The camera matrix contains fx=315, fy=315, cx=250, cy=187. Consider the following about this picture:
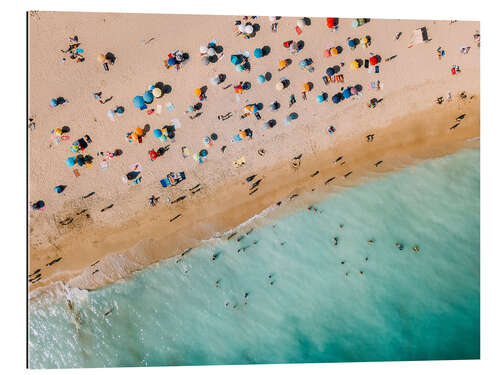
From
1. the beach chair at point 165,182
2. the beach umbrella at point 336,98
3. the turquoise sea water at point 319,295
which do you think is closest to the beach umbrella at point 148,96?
the beach chair at point 165,182

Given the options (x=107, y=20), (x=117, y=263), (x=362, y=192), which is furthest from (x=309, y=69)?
A: (x=117, y=263)

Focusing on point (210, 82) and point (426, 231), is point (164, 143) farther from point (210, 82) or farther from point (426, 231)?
point (426, 231)

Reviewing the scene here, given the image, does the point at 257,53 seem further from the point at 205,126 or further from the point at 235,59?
the point at 205,126

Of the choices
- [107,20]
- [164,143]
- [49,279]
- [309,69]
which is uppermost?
[107,20]

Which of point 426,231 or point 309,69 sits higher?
point 309,69

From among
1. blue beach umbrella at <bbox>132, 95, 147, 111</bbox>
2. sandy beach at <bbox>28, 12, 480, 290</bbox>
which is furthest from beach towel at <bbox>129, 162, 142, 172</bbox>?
blue beach umbrella at <bbox>132, 95, 147, 111</bbox>

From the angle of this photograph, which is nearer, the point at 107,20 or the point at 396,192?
the point at 107,20

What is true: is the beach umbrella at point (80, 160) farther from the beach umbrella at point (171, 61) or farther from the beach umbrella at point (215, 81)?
the beach umbrella at point (215, 81)
